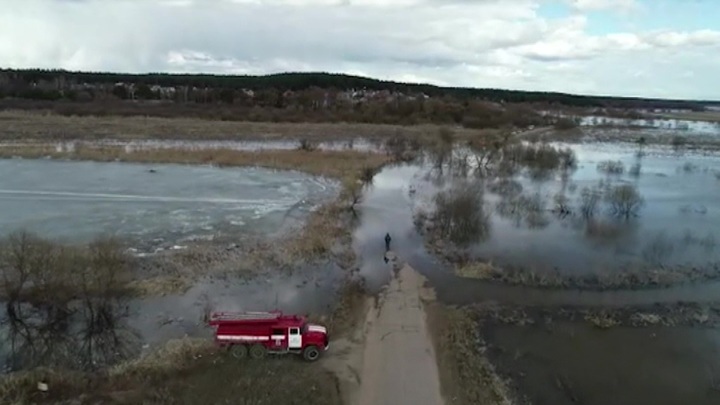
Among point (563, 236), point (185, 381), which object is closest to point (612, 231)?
point (563, 236)

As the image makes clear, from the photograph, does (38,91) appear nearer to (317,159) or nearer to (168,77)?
(168,77)

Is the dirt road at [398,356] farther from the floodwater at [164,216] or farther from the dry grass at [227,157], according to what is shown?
the dry grass at [227,157]

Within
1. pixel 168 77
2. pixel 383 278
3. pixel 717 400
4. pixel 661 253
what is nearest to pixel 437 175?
pixel 661 253

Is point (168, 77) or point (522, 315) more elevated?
point (168, 77)

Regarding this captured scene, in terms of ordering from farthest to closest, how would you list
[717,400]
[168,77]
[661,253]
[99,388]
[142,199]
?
[168,77] < [142,199] < [661,253] < [717,400] < [99,388]

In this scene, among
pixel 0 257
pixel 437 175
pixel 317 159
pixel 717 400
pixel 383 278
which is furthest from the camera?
pixel 317 159

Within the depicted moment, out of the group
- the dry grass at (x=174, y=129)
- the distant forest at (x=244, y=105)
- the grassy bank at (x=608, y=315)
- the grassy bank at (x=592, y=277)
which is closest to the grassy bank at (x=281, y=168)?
the grassy bank at (x=592, y=277)

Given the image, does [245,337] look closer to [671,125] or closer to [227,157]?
[227,157]
